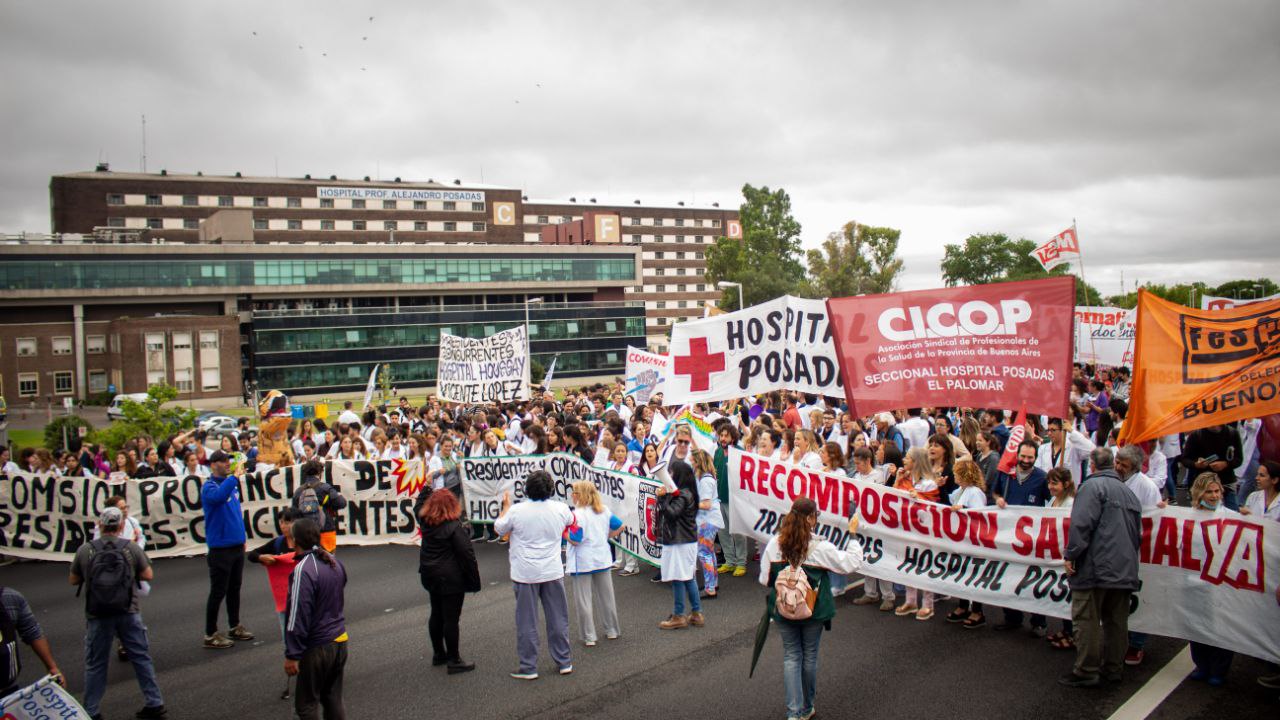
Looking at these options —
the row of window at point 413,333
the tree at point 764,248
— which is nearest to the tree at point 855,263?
the tree at point 764,248

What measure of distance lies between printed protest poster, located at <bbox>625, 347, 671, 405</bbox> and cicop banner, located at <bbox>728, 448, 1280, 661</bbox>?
10775 mm

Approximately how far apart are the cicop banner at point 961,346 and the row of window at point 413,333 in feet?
211

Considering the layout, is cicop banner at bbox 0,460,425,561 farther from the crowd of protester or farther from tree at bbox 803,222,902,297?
tree at bbox 803,222,902,297

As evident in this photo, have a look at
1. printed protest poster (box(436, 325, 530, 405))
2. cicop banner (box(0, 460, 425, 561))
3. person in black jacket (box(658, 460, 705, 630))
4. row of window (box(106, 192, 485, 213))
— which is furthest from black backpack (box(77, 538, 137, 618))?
row of window (box(106, 192, 485, 213))

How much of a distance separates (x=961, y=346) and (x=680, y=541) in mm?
3568

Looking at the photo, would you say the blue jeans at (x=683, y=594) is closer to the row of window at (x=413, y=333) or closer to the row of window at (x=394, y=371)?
the row of window at (x=413, y=333)

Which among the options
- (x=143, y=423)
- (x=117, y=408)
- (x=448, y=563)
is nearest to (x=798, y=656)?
(x=448, y=563)

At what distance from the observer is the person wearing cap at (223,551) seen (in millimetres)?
8875

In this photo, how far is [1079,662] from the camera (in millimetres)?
6746

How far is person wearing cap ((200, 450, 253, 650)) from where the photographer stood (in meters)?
8.88

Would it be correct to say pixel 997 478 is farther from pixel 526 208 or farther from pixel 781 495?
pixel 526 208

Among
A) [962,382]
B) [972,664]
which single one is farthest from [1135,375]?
[972,664]

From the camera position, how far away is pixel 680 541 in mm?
8531

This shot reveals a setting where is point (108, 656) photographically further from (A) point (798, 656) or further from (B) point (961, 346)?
(B) point (961, 346)
